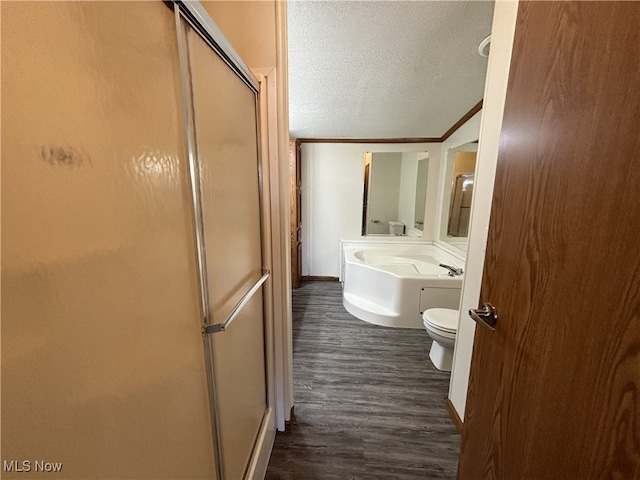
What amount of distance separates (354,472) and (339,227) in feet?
10.2

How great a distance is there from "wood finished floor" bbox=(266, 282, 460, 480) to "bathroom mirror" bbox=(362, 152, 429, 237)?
193 centimetres

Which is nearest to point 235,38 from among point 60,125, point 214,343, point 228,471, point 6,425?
point 60,125

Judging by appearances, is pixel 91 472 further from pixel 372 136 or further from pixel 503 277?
pixel 372 136

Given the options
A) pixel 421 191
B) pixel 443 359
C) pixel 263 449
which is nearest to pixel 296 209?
pixel 421 191

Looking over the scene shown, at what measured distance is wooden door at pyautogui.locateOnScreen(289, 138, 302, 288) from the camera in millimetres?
3490

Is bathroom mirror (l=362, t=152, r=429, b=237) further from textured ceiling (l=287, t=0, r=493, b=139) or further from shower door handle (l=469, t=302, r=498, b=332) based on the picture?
shower door handle (l=469, t=302, r=498, b=332)

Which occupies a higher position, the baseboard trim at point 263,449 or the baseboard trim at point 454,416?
the baseboard trim at point 263,449

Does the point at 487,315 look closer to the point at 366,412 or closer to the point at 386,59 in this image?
the point at 366,412

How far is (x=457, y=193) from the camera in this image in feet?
10.2

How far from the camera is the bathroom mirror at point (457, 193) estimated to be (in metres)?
2.77

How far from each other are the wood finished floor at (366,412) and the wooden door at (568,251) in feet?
2.23

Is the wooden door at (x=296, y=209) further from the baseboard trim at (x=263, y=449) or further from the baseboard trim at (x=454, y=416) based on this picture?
the baseboard trim at (x=454, y=416)

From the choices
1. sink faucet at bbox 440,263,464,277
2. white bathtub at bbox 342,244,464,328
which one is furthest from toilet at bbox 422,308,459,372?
sink faucet at bbox 440,263,464,277

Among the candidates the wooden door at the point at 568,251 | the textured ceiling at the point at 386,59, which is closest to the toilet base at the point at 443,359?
the wooden door at the point at 568,251
